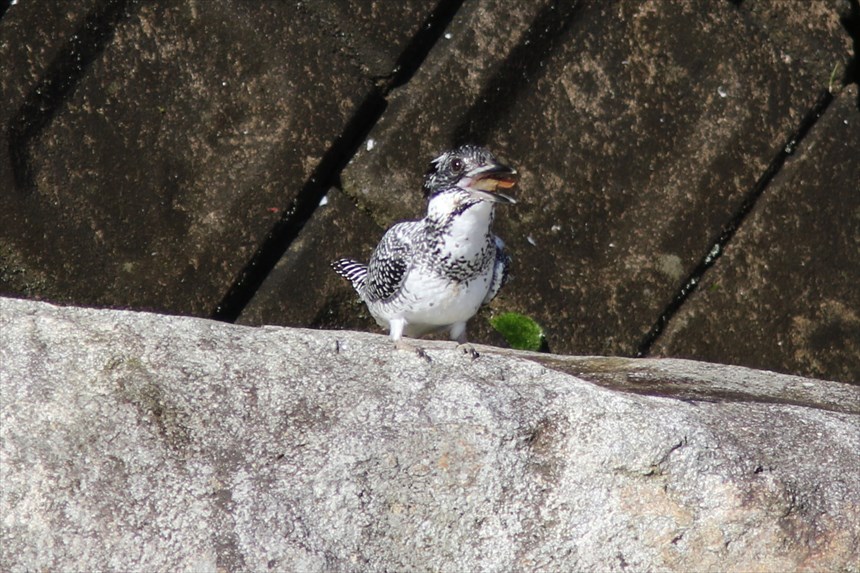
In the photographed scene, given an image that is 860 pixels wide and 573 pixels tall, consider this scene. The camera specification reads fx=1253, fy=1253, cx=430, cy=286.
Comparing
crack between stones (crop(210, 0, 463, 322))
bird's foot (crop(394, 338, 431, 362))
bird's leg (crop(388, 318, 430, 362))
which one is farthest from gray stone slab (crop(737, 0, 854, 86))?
bird's foot (crop(394, 338, 431, 362))

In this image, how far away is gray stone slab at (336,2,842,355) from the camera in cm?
473

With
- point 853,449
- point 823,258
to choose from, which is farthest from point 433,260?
point 823,258

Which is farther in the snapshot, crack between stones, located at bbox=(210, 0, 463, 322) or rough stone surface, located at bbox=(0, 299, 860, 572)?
crack between stones, located at bbox=(210, 0, 463, 322)

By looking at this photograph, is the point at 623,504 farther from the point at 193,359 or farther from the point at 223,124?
the point at 223,124

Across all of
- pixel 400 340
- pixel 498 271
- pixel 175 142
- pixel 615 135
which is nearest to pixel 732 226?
pixel 615 135

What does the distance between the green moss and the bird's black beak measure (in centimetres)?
106

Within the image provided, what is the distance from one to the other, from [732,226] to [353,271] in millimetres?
1564

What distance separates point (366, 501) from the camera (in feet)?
9.78

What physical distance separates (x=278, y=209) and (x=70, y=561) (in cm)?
201

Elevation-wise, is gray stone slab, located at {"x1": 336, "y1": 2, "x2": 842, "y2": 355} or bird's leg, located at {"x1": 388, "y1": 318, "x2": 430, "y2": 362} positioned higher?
gray stone slab, located at {"x1": 336, "y1": 2, "x2": 842, "y2": 355}

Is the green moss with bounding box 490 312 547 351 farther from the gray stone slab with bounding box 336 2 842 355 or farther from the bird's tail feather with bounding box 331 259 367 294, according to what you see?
the bird's tail feather with bounding box 331 259 367 294

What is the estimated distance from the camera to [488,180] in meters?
3.71

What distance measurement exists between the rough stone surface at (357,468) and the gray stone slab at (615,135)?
151cm

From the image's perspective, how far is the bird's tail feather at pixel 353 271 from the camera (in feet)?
13.8
